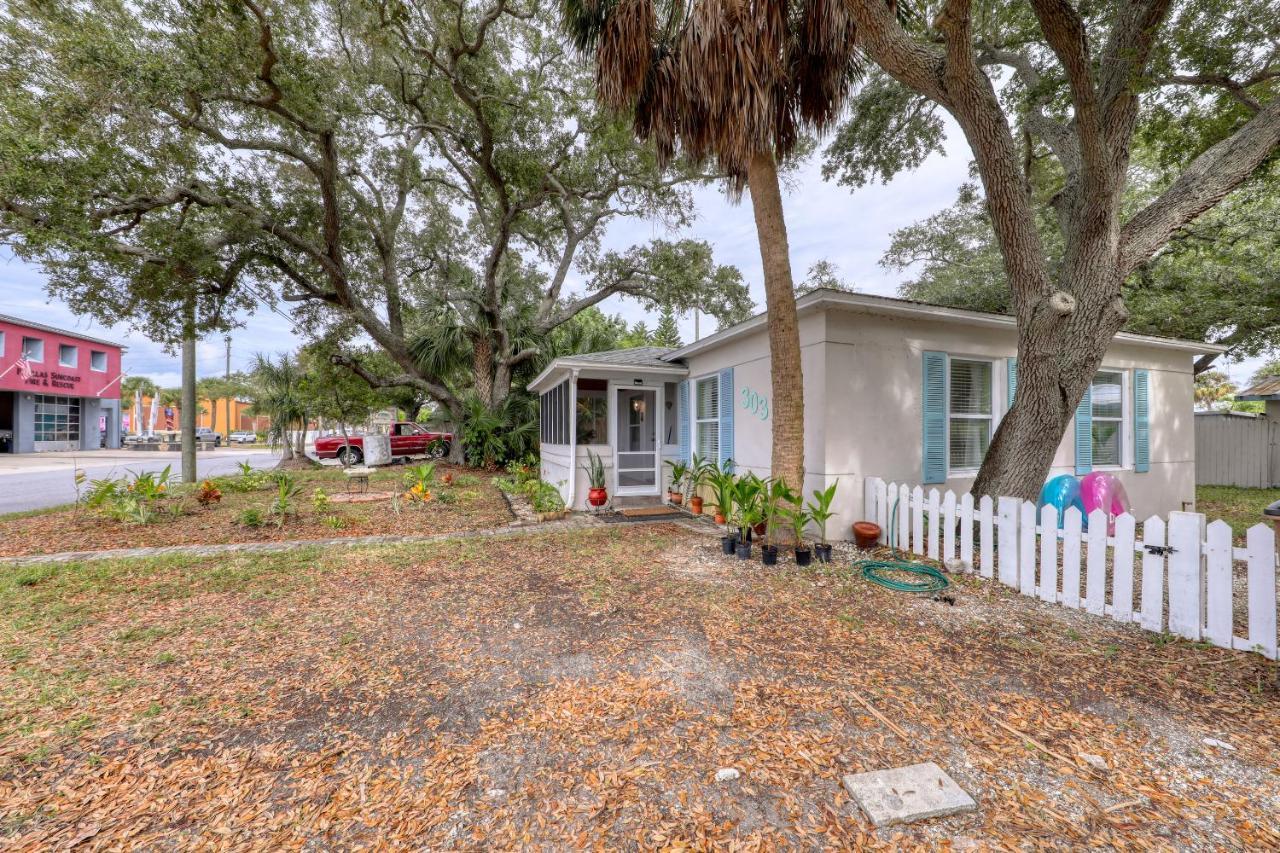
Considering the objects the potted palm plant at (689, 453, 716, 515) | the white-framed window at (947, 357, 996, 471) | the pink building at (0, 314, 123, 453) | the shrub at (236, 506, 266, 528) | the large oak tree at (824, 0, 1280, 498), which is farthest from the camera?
the pink building at (0, 314, 123, 453)

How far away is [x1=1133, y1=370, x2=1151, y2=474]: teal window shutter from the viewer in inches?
299

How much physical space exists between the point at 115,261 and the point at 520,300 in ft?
33.8

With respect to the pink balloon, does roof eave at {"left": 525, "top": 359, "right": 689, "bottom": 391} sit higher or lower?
higher

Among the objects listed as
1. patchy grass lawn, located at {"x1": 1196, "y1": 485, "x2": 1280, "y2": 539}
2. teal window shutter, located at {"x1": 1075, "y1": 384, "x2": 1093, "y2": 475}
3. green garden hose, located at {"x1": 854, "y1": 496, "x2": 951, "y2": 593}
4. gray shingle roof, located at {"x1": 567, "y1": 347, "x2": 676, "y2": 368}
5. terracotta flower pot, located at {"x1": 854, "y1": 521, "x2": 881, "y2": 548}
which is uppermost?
gray shingle roof, located at {"x1": 567, "y1": 347, "x2": 676, "y2": 368}

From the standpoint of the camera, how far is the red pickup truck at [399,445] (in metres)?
17.1

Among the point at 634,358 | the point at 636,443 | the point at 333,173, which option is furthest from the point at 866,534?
the point at 333,173

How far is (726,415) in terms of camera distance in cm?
773

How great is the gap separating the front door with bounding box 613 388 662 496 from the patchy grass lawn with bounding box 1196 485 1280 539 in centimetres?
792

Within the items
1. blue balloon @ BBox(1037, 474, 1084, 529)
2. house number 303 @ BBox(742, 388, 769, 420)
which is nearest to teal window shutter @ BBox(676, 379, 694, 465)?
house number 303 @ BBox(742, 388, 769, 420)

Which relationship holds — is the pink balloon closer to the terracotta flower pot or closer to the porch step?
the terracotta flower pot

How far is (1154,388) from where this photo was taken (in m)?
7.83

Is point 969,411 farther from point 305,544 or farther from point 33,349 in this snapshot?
point 33,349

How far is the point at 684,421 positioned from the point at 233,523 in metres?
7.24

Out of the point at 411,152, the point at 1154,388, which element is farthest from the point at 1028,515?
the point at 411,152
